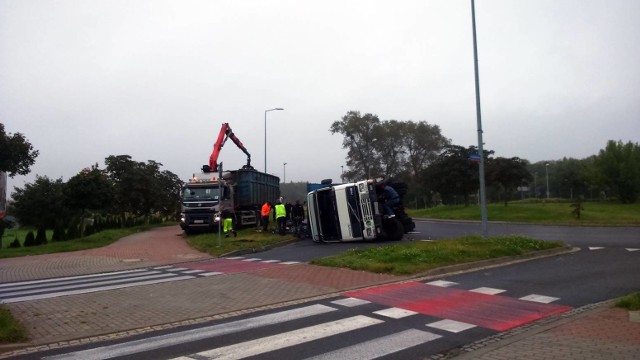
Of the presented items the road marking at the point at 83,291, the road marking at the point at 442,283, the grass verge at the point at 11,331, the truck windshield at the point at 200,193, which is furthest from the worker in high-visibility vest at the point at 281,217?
the grass verge at the point at 11,331

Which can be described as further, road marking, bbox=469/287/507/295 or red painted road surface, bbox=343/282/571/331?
road marking, bbox=469/287/507/295

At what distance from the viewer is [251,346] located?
6.53m

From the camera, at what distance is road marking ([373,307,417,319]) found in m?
8.02

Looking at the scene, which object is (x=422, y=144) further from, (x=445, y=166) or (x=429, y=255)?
(x=429, y=255)

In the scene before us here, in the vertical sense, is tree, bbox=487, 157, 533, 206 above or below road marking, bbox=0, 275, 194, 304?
above

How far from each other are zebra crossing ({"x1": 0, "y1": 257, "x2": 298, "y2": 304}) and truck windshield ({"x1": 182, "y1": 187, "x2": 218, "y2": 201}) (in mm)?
10461

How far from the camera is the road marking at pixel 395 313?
8016 mm

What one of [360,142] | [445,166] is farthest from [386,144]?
[445,166]

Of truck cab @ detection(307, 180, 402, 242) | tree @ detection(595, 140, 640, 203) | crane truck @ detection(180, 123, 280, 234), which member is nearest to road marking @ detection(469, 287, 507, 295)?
truck cab @ detection(307, 180, 402, 242)

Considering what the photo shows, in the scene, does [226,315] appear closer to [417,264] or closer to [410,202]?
[417,264]

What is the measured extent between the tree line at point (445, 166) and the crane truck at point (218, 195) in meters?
22.1

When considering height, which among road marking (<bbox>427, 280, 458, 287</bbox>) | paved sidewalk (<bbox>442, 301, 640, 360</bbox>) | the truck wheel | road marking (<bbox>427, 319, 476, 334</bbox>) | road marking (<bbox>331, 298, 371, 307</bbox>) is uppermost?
the truck wheel

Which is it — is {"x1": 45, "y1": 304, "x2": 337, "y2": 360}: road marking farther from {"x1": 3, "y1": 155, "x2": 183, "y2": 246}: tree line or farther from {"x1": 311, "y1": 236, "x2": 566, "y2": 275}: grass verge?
{"x1": 3, "y1": 155, "x2": 183, "y2": 246}: tree line

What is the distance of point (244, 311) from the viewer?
871cm
